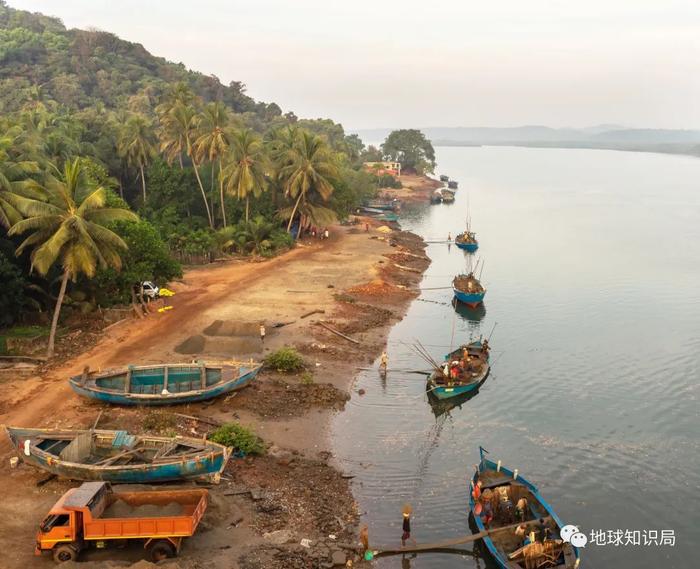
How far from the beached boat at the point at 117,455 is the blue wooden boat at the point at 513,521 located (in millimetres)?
8989


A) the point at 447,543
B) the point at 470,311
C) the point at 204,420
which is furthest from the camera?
the point at 470,311

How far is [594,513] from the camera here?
69.2 ft

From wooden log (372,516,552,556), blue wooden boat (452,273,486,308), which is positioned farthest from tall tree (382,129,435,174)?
wooden log (372,516,552,556)

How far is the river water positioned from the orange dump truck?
21.7ft

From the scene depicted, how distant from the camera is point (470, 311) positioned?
4612 centimetres

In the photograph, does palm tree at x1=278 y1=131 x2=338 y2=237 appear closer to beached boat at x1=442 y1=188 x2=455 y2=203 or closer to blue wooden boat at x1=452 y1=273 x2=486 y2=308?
blue wooden boat at x1=452 y1=273 x2=486 y2=308

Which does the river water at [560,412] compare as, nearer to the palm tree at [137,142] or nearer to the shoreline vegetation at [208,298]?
the shoreline vegetation at [208,298]

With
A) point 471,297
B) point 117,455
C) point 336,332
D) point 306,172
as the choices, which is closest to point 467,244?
point 306,172

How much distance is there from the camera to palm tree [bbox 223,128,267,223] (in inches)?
2112

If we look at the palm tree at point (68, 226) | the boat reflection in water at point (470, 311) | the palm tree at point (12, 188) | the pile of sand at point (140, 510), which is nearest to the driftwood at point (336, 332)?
the boat reflection in water at point (470, 311)

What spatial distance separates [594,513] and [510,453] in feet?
14.6

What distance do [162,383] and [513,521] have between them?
16.0m

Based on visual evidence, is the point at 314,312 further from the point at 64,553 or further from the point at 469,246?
the point at 469,246

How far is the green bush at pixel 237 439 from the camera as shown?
2244cm
